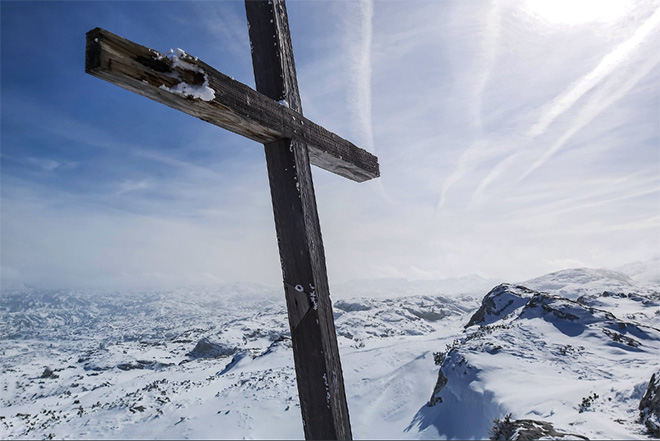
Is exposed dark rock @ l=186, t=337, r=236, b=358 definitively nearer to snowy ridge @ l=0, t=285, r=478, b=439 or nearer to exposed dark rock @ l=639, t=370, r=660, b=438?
snowy ridge @ l=0, t=285, r=478, b=439

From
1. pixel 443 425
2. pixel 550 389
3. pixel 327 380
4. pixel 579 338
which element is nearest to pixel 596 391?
pixel 550 389

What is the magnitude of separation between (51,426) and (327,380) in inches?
437

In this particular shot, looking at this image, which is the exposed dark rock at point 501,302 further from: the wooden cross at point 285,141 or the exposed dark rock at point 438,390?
the wooden cross at point 285,141

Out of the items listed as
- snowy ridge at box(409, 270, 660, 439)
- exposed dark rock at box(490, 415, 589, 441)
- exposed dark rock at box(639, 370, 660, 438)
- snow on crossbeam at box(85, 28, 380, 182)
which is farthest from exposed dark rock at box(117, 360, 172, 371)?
snow on crossbeam at box(85, 28, 380, 182)

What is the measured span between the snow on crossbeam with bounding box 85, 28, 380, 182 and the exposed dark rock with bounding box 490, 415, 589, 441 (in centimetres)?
347

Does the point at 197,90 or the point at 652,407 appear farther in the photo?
the point at 652,407

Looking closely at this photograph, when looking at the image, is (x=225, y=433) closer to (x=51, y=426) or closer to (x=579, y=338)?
(x=51, y=426)

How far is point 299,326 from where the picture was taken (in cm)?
153

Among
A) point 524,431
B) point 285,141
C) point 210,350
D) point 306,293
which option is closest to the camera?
point 306,293

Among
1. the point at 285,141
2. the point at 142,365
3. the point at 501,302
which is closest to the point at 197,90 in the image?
the point at 285,141

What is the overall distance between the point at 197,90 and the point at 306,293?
33.6 inches

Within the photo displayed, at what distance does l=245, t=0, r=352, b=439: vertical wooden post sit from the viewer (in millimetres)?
1485

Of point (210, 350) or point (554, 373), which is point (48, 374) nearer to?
point (210, 350)

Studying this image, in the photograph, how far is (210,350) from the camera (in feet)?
59.9
